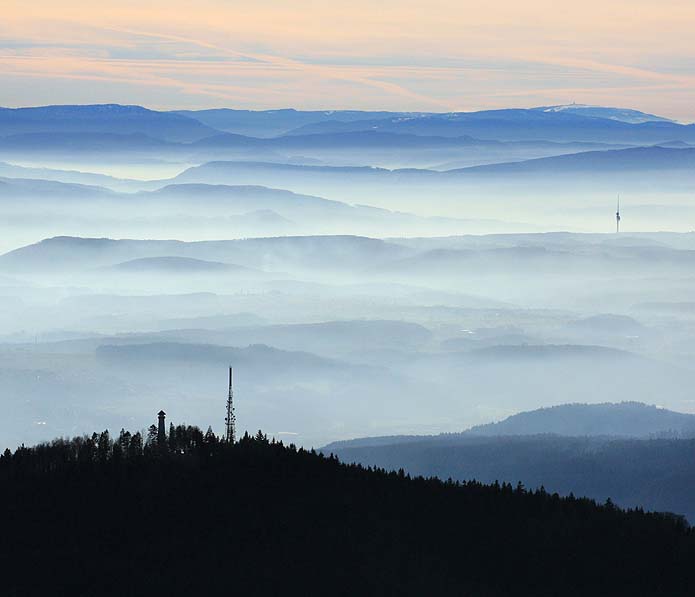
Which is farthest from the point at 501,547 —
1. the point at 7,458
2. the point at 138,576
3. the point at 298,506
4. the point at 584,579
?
the point at 7,458

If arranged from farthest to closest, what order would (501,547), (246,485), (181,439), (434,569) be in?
(181,439) → (246,485) → (501,547) → (434,569)

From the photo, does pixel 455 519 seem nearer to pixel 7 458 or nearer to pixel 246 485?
pixel 246 485

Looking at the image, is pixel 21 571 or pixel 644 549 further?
pixel 644 549

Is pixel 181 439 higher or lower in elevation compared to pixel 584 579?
higher

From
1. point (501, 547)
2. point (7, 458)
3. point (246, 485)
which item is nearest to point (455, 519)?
point (501, 547)

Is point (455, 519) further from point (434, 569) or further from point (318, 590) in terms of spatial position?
point (318, 590)

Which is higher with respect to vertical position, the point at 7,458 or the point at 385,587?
the point at 7,458

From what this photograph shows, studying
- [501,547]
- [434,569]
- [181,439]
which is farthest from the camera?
[181,439]
